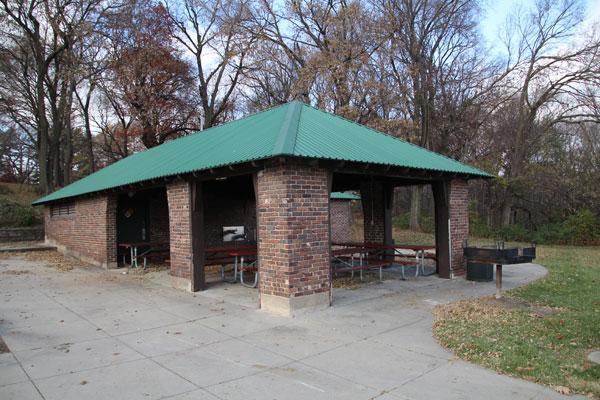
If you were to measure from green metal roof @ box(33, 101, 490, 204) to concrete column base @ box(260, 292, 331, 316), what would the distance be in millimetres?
2290

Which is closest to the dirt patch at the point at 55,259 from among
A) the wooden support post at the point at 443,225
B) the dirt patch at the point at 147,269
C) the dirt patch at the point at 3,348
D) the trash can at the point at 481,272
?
the dirt patch at the point at 147,269

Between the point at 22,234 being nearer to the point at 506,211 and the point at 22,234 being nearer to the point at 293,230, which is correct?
the point at 293,230

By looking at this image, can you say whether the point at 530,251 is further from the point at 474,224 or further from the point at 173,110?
the point at 173,110

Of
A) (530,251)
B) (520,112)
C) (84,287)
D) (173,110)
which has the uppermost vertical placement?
(173,110)

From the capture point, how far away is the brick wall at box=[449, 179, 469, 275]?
10.9 metres

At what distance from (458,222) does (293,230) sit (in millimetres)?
5350

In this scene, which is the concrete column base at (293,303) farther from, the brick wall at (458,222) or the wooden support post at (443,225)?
the brick wall at (458,222)

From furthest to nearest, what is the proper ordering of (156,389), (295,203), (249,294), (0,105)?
(0,105) < (249,294) < (295,203) < (156,389)

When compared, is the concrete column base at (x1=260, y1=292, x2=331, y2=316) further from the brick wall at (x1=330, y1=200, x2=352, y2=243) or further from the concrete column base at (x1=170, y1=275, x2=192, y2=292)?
the brick wall at (x1=330, y1=200, x2=352, y2=243)

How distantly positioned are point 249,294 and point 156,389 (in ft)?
16.1

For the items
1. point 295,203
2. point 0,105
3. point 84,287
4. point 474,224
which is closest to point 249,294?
point 295,203

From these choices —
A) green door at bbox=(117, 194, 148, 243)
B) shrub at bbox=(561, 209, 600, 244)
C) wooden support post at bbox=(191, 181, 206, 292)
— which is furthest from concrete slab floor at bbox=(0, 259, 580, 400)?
shrub at bbox=(561, 209, 600, 244)

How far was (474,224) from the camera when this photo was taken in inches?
1017

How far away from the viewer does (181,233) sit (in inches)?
392
